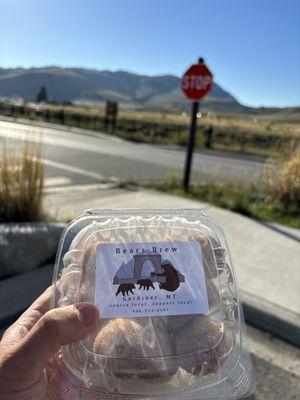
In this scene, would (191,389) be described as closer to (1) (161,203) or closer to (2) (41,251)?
(2) (41,251)

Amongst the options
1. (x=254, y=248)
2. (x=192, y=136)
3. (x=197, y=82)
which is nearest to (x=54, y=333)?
(x=254, y=248)

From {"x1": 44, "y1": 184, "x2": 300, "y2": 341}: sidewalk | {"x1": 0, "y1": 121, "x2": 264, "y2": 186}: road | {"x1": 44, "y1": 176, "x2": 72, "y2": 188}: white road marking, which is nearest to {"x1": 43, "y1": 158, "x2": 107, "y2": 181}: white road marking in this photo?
{"x1": 0, "y1": 121, "x2": 264, "y2": 186}: road

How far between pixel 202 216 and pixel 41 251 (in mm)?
2833

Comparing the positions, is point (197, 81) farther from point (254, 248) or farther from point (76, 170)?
point (76, 170)

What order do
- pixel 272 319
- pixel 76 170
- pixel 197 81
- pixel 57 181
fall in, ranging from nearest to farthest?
pixel 272 319, pixel 197 81, pixel 57 181, pixel 76 170

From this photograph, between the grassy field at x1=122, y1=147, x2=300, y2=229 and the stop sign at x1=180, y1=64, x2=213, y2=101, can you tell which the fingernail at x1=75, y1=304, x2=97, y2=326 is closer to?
the grassy field at x1=122, y1=147, x2=300, y2=229

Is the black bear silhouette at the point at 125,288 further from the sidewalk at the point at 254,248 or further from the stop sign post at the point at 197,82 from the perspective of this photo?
the stop sign post at the point at 197,82

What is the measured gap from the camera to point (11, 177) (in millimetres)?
4547

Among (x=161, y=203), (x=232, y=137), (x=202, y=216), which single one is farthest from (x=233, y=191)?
(x=232, y=137)

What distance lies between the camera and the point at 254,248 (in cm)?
496

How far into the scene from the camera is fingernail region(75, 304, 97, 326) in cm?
113

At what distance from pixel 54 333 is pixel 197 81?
6.83 metres

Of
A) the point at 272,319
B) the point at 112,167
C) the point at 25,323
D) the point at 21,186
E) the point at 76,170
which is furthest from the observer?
the point at 112,167

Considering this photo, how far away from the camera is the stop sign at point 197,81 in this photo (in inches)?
290
